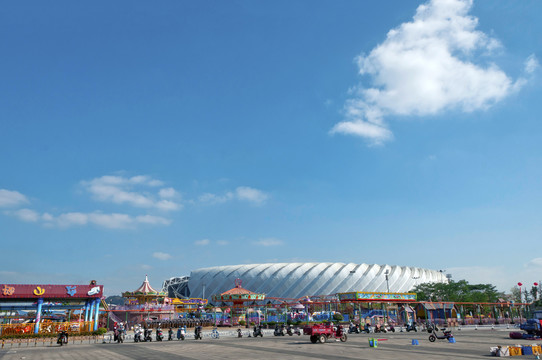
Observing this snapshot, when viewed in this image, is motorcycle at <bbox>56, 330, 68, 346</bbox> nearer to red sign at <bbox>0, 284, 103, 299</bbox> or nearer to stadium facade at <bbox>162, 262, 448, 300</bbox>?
red sign at <bbox>0, 284, 103, 299</bbox>

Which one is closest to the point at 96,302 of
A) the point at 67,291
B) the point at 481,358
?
the point at 67,291

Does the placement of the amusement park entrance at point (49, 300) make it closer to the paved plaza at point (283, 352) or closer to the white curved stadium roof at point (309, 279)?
the paved plaza at point (283, 352)

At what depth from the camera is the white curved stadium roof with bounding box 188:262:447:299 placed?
108m

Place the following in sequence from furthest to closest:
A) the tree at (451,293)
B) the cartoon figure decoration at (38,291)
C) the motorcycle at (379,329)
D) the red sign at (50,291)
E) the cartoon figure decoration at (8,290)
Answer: the tree at (451,293) < the motorcycle at (379,329) < the cartoon figure decoration at (38,291) < the red sign at (50,291) < the cartoon figure decoration at (8,290)

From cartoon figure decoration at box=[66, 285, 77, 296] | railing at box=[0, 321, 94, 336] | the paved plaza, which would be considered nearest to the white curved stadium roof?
cartoon figure decoration at box=[66, 285, 77, 296]

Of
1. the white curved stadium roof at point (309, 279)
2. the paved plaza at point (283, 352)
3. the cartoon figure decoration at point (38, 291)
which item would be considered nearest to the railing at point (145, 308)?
the cartoon figure decoration at point (38, 291)

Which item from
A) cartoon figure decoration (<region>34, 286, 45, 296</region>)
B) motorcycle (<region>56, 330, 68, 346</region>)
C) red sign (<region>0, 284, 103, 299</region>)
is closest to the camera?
motorcycle (<region>56, 330, 68, 346</region>)

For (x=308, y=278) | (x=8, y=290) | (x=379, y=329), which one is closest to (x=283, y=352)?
(x=379, y=329)

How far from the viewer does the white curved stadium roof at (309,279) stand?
353 ft

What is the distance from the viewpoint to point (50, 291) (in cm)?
4356

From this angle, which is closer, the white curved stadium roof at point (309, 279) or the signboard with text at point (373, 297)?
the signboard with text at point (373, 297)

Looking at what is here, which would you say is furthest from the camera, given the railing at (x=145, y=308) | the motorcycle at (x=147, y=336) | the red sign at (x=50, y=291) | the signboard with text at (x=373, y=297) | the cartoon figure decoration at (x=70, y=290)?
Answer: the railing at (x=145, y=308)

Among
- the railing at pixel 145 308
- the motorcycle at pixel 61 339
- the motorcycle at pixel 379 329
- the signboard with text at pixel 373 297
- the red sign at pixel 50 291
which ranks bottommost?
the motorcycle at pixel 379 329

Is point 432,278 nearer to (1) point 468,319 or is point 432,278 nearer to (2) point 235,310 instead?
(1) point 468,319
